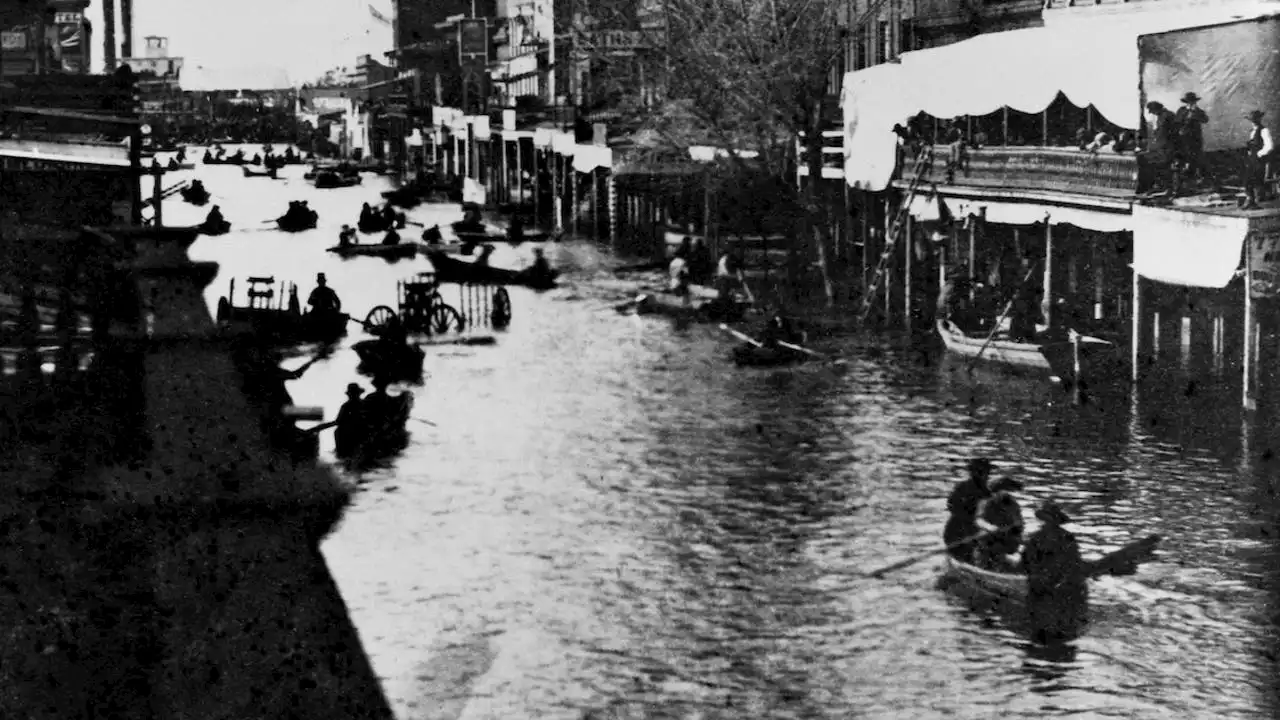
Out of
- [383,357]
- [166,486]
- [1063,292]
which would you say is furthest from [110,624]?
[1063,292]

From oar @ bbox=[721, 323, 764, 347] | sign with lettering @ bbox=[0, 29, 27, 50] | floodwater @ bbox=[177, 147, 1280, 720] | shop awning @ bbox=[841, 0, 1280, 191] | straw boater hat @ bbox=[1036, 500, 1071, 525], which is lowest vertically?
floodwater @ bbox=[177, 147, 1280, 720]

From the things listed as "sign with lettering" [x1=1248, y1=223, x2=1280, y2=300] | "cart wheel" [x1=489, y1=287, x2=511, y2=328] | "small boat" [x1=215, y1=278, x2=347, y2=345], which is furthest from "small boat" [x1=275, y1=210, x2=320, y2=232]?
"sign with lettering" [x1=1248, y1=223, x2=1280, y2=300]

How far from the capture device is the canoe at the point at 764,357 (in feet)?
130

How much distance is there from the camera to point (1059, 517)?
19.8 metres

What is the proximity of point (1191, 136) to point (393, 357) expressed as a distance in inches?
620

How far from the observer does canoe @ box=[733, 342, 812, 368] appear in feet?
130

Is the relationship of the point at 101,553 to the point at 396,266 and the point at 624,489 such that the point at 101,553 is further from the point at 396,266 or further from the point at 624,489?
the point at 396,266

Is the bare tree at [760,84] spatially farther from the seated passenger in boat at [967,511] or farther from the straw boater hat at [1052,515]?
the straw boater hat at [1052,515]

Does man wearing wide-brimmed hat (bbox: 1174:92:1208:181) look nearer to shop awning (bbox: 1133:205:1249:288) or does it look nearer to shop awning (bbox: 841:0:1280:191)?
shop awning (bbox: 841:0:1280:191)

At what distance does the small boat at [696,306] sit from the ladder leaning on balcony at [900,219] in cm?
319

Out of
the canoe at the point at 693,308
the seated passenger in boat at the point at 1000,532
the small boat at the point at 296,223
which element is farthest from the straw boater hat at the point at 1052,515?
the small boat at the point at 296,223

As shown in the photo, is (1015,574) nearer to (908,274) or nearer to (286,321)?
(908,274)

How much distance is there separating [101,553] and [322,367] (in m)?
19.4

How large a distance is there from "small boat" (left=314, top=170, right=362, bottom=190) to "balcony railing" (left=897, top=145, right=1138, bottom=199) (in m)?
79.8
